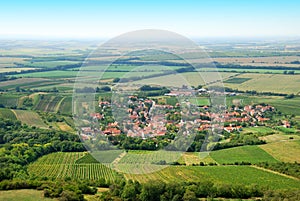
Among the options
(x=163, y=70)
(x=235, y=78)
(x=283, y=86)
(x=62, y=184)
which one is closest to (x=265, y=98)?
(x=283, y=86)

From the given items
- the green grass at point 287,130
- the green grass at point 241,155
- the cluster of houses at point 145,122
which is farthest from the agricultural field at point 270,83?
the cluster of houses at point 145,122

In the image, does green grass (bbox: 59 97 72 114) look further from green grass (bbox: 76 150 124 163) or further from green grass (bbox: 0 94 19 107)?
green grass (bbox: 76 150 124 163)

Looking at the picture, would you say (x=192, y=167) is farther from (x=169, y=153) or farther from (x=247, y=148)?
(x=169, y=153)

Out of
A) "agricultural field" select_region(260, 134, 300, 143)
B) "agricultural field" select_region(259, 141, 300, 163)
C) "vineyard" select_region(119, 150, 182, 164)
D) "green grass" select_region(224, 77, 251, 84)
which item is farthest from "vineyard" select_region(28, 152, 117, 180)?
"green grass" select_region(224, 77, 251, 84)

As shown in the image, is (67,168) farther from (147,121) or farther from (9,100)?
(9,100)

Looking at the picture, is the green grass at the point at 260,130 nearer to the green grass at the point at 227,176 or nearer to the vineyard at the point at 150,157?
the green grass at the point at 227,176
